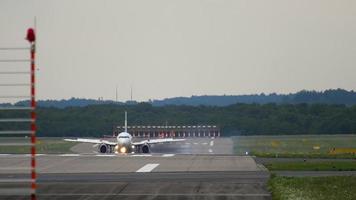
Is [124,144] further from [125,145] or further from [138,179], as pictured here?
[138,179]

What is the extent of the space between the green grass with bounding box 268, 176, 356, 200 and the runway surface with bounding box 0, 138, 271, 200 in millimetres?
794

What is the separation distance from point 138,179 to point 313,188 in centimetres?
1171

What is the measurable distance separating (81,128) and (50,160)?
78262 mm

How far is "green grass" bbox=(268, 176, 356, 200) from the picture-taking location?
29.8 m

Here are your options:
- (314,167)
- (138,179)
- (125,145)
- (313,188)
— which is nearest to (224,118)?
(125,145)

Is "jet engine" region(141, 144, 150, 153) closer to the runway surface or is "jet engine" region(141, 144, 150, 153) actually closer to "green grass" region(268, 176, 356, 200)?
the runway surface

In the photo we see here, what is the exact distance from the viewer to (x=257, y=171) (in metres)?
48.8

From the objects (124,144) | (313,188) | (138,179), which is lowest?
(124,144)

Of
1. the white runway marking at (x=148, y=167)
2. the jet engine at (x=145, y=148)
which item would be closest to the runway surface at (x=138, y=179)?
the white runway marking at (x=148, y=167)

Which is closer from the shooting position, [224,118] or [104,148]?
[104,148]

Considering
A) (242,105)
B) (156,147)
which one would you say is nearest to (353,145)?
(156,147)

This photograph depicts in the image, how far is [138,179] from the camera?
138 feet

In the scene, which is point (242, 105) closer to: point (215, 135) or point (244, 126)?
point (244, 126)

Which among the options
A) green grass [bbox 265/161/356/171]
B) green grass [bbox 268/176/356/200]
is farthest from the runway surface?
green grass [bbox 265/161/356/171]
